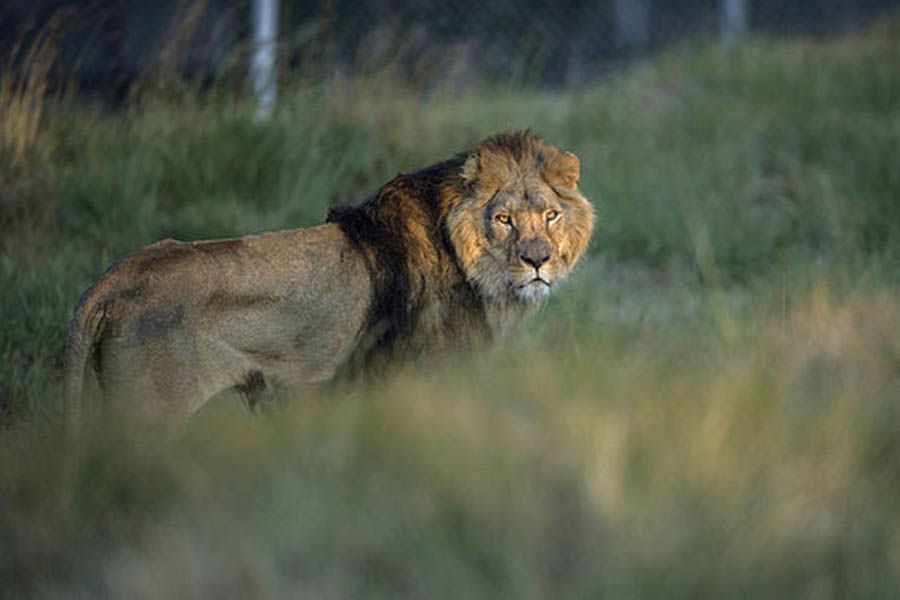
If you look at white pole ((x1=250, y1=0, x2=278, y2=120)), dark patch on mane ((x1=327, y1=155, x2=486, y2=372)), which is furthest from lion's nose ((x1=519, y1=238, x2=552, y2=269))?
white pole ((x1=250, y1=0, x2=278, y2=120))

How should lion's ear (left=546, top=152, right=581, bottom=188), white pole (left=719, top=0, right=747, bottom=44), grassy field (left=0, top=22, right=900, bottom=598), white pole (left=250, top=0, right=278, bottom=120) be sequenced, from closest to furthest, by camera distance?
grassy field (left=0, top=22, right=900, bottom=598) → lion's ear (left=546, top=152, right=581, bottom=188) → white pole (left=250, top=0, right=278, bottom=120) → white pole (left=719, top=0, right=747, bottom=44)

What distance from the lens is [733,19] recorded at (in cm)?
1023

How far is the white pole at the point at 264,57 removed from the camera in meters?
7.15

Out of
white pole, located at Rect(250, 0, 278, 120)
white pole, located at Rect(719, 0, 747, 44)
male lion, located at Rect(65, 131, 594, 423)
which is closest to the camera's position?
male lion, located at Rect(65, 131, 594, 423)

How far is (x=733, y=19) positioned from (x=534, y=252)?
666cm

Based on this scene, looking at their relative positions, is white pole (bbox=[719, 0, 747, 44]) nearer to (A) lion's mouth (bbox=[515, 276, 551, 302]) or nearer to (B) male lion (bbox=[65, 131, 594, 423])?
(B) male lion (bbox=[65, 131, 594, 423])

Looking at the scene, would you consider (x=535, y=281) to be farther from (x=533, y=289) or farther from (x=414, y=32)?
(x=414, y=32)

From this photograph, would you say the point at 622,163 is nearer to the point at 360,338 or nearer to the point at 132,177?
the point at 132,177

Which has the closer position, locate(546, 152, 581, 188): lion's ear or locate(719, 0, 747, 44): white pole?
locate(546, 152, 581, 188): lion's ear

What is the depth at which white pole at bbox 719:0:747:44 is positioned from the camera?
1008 centimetres

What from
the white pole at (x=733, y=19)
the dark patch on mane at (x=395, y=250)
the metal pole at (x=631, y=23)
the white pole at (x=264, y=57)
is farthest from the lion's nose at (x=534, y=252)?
the metal pole at (x=631, y=23)

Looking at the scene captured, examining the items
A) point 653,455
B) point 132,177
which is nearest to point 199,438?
point 653,455

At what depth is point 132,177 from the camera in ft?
21.2

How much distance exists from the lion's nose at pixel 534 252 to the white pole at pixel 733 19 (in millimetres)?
6293
